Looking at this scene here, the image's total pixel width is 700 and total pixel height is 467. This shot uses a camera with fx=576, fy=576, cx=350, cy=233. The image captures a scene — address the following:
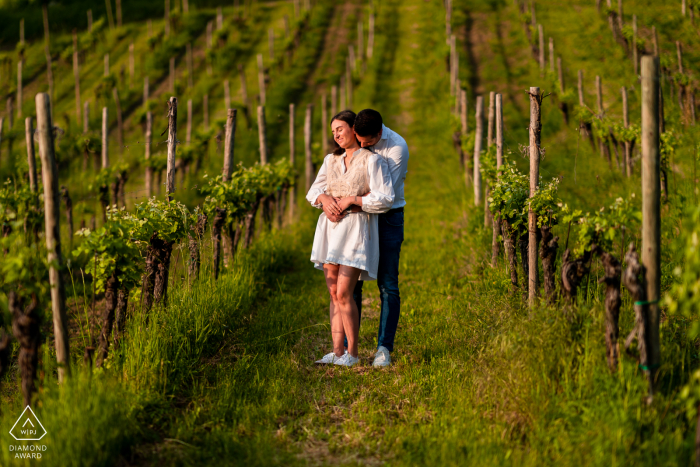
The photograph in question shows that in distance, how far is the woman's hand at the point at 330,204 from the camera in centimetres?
450

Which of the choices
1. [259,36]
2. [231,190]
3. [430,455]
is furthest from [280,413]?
[259,36]

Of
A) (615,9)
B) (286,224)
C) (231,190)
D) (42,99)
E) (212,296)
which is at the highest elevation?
(615,9)

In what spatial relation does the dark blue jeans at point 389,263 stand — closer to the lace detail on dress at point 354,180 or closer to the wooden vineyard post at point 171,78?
the lace detail on dress at point 354,180

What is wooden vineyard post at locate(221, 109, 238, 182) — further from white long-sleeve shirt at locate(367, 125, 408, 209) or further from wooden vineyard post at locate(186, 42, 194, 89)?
wooden vineyard post at locate(186, 42, 194, 89)

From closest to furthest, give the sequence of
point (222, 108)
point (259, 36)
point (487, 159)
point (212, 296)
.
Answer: point (212, 296) < point (487, 159) < point (222, 108) < point (259, 36)

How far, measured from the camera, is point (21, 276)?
10.6 feet

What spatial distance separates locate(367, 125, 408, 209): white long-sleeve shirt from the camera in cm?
455

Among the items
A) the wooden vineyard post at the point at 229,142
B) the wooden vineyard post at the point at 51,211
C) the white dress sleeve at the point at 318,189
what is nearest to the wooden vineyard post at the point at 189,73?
the wooden vineyard post at the point at 229,142

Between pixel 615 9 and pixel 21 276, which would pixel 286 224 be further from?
pixel 615 9

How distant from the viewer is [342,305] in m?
4.61

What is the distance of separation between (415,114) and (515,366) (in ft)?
54.7

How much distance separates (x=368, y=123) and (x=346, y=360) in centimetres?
191

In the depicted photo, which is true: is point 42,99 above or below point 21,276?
above

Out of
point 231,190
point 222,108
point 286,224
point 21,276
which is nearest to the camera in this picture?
point 21,276
